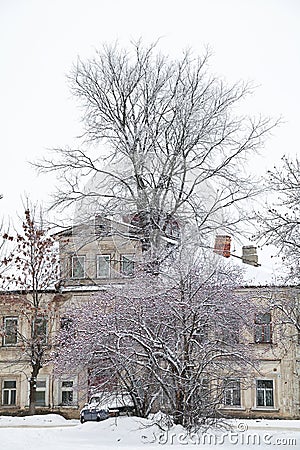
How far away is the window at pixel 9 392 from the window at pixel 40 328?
8.70 feet

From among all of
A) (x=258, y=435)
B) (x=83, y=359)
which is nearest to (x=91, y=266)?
(x=83, y=359)

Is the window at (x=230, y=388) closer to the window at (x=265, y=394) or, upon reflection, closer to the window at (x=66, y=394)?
the window at (x=265, y=394)

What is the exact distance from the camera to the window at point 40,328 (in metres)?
27.7

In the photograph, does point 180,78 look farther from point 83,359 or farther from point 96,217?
point 83,359

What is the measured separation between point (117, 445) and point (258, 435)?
2.80 m

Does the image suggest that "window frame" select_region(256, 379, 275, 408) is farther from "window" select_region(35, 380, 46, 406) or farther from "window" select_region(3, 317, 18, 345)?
"window" select_region(3, 317, 18, 345)

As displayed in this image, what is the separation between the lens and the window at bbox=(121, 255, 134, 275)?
18239 mm

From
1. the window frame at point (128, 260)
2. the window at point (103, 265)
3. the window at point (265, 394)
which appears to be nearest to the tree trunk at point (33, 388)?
the window at point (103, 265)

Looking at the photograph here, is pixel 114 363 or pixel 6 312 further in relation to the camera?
pixel 6 312

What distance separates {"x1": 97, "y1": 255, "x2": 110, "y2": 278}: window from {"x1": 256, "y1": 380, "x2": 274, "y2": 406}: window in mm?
7968

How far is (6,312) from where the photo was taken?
2912cm

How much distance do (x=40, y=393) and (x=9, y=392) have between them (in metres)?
1.38
